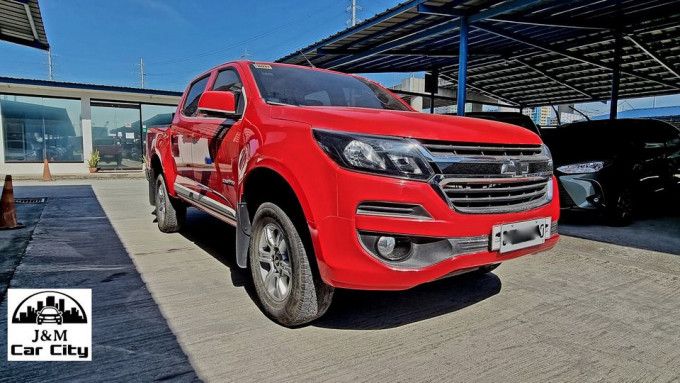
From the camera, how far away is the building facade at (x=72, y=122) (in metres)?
16.1

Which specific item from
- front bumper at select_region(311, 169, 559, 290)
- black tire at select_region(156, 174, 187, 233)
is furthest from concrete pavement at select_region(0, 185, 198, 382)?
front bumper at select_region(311, 169, 559, 290)

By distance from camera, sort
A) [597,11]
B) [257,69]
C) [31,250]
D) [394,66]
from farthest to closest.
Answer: [394,66] → [597,11] → [31,250] → [257,69]

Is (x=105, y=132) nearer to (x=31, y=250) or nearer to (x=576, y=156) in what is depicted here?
(x=31, y=250)

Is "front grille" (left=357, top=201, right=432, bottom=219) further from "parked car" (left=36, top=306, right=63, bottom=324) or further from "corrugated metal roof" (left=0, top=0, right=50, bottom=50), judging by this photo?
"corrugated metal roof" (left=0, top=0, right=50, bottom=50)

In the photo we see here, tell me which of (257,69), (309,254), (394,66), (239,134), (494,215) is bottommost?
(309,254)

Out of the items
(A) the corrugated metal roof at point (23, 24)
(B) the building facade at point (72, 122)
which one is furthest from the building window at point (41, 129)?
(A) the corrugated metal roof at point (23, 24)

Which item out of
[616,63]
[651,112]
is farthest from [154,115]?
[651,112]

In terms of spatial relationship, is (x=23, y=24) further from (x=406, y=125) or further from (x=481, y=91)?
(x=481, y=91)

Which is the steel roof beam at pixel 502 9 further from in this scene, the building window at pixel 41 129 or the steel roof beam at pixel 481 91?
the building window at pixel 41 129

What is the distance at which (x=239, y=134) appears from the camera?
3.12 meters

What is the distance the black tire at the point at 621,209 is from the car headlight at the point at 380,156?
4.97 m

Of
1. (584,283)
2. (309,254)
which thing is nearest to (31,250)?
(309,254)

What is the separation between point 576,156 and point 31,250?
7100 mm

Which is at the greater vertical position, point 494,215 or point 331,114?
point 331,114
